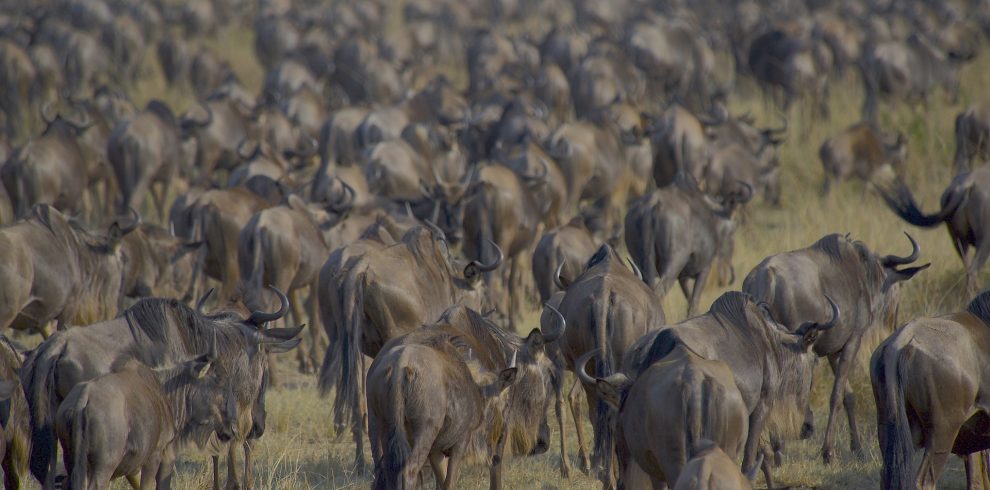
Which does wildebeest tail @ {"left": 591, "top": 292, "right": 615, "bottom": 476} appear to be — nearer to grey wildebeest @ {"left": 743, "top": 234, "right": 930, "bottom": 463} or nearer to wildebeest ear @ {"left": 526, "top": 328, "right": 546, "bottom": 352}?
wildebeest ear @ {"left": 526, "top": 328, "right": 546, "bottom": 352}

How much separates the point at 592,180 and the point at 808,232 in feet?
7.87

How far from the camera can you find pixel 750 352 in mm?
5816

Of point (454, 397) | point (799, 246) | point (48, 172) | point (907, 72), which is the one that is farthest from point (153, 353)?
point (907, 72)

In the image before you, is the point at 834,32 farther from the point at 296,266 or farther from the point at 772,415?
the point at 772,415

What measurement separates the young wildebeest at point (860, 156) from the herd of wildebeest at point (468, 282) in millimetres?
41

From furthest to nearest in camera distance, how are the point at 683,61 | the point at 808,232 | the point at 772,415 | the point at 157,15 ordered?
the point at 157,15
the point at 683,61
the point at 808,232
the point at 772,415

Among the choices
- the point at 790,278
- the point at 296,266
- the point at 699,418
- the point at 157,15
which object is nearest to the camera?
the point at 699,418

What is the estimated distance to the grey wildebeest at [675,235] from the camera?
30.0ft

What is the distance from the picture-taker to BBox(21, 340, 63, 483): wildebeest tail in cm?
562

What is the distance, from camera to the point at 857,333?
7375mm

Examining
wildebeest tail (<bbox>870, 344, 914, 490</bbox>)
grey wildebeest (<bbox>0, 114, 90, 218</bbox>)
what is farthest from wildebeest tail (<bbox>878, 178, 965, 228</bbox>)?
grey wildebeest (<bbox>0, 114, 90, 218</bbox>)

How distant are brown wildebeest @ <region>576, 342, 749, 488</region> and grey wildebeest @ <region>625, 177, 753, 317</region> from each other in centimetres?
398

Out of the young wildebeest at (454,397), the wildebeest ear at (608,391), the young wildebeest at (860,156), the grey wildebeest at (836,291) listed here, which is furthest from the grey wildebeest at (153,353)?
the young wildebeest at (860,156)

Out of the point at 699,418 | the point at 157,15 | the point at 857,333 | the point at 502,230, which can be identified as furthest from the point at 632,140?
the point at 157,15
